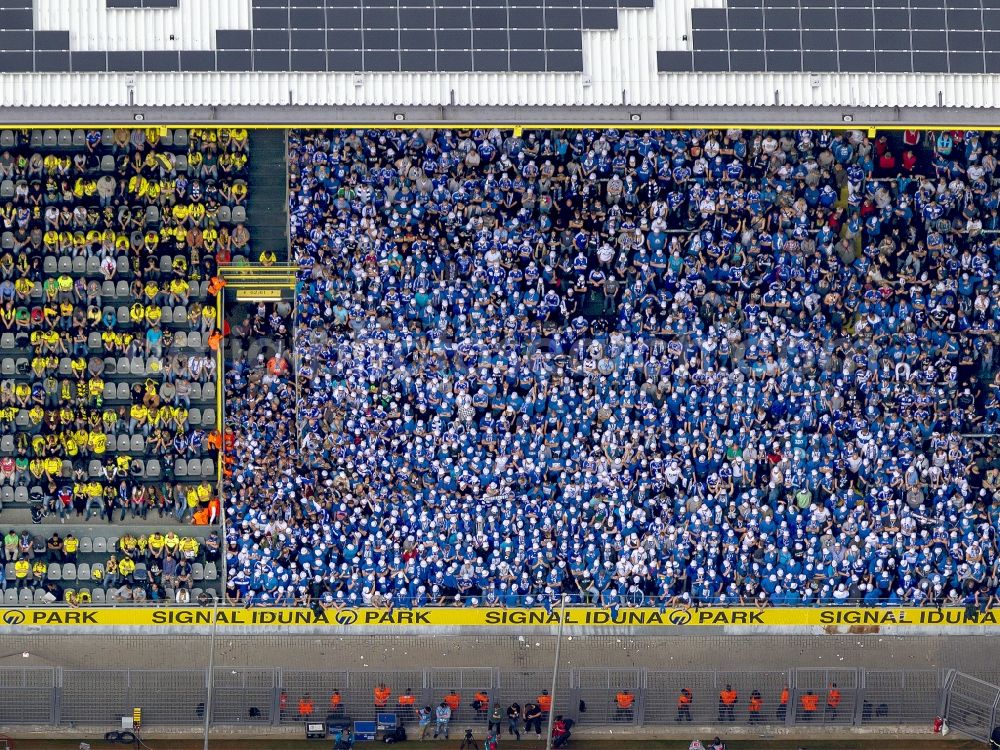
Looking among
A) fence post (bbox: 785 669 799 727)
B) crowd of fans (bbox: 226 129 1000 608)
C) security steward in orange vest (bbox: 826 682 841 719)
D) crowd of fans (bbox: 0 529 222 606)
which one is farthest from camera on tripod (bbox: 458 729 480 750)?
security steward in orange vest (bbox: 826 682 841 719)

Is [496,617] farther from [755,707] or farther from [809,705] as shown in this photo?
[809,705]

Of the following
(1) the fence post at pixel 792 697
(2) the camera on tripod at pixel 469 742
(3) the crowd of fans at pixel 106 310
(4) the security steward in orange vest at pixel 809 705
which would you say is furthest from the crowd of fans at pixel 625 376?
(2) the camera on tripod at pixel 469 742

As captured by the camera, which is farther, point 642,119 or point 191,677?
point 191,677

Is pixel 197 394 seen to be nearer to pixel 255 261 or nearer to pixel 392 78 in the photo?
pixel 255 261

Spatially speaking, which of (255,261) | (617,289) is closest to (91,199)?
(255,261)

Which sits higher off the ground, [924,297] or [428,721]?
[924,297]

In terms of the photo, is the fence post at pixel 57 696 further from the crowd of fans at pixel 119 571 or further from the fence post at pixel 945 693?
the fence post at pixel 945 693

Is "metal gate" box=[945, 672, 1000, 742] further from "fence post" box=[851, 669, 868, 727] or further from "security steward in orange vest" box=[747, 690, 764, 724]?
"security steward in orange vest" box=[747, 690, 764, 724]
